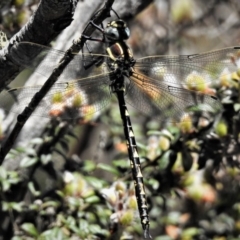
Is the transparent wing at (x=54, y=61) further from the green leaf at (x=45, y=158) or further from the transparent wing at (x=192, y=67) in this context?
the green leaf at (x=45, y=158)

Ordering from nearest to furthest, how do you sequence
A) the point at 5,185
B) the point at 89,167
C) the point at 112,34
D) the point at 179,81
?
1. the point at 112,34
2. the point at 5,185
3. the point at 179,81
4. the point at 89,167

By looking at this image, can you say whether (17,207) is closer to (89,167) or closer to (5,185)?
(5,185)

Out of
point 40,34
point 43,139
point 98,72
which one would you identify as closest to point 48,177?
point 43,139

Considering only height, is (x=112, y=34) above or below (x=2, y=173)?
above

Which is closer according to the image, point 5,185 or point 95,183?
point 5,185

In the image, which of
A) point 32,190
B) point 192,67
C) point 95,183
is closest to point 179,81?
point 192,67

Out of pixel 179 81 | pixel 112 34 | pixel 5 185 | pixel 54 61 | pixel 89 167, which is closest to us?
pixel 54 61

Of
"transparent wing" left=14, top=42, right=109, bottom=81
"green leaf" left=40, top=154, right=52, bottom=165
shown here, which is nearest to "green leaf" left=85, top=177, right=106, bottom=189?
"green leaf" left=40, top=154, right=52, bottom=165

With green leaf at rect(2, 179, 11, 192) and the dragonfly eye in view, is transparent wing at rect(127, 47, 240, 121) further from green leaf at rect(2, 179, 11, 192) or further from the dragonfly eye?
green leaf at rect(2, 179, 11, 192)
